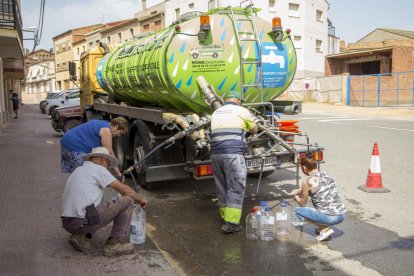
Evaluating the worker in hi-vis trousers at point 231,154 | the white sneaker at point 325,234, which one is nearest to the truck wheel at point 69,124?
the worker in hi-vis trousers at point 231,154

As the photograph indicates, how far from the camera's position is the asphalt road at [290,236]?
403 cm

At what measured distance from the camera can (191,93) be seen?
6.20m

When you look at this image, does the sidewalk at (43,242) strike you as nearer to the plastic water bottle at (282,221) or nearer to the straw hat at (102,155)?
the straw hat at (102,155)

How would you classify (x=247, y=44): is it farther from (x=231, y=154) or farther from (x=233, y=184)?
(x=233, y=184)

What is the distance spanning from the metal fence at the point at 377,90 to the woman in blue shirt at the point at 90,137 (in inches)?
1124

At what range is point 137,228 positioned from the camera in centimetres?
465

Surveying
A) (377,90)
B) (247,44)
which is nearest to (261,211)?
(247,44)

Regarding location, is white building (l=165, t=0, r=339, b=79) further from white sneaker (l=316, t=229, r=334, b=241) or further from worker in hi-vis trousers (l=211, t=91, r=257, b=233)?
white sneaker (l=316, t=229, r=334, b=241)

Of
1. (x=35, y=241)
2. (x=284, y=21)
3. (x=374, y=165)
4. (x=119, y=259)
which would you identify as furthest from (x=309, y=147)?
(x=284, y=21)

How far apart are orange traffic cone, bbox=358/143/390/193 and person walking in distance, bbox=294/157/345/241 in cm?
234

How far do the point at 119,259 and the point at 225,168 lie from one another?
1599mm

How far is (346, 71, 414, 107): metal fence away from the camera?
3147cm

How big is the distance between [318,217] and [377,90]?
2938 centimetres

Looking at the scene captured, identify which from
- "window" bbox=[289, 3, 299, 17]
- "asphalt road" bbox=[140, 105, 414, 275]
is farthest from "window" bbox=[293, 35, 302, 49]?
"asphalt road" bbox=[140, 105, 414, 275]
